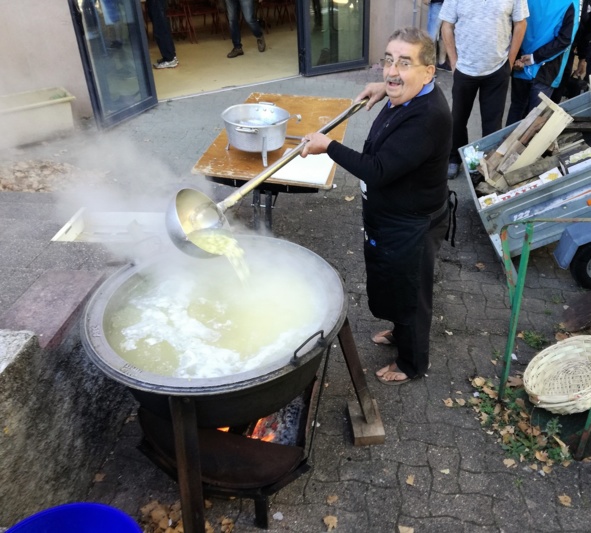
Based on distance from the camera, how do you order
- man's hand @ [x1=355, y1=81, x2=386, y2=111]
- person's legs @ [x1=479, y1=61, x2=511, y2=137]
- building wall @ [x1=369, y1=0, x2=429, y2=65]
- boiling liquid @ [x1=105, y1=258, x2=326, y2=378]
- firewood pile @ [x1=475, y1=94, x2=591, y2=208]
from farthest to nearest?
building wall @ [x1=369, y1=0, x2=429, y2=65] < person's legs @ [x1=479, y1=61, x2=511, y2=137] < firewood pile @ [x1=475, y1=94, x2=591, y2=208] < man's hand @ [x1=355, y1=81, x2=386, y2=111] < boiling liquid @ [x1=105, y1=258, x2=326, y2=378]

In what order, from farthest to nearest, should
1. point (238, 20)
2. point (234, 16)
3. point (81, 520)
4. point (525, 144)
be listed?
1. point (238, 20)
2. point (234, 16)
3. point (525, 144)
4. point (81, 520)

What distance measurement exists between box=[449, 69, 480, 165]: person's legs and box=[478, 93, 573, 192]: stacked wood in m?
0.84

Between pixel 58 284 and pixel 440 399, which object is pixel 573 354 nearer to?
pixel 440 399

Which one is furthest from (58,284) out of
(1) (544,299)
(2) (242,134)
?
(1) (544,299)

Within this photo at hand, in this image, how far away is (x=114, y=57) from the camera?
760cm

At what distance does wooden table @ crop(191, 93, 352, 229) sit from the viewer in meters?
4.01

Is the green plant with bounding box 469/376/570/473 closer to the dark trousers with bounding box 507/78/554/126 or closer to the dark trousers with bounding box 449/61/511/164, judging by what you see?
the dark trousers with bounding box 449/61/511/164

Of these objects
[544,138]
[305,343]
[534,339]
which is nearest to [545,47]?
[544,138]

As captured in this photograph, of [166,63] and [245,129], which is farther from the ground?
[245,129]

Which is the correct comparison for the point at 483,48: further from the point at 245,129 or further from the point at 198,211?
the point at 198,211

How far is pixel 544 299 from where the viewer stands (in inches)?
172

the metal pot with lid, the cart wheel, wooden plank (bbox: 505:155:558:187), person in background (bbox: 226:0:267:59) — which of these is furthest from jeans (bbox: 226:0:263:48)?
the cart wheel

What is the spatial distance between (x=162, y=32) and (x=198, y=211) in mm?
7882

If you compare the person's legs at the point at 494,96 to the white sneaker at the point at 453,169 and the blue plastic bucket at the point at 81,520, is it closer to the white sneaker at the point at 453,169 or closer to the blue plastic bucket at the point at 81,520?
the white sneaker at the point at 453,169
